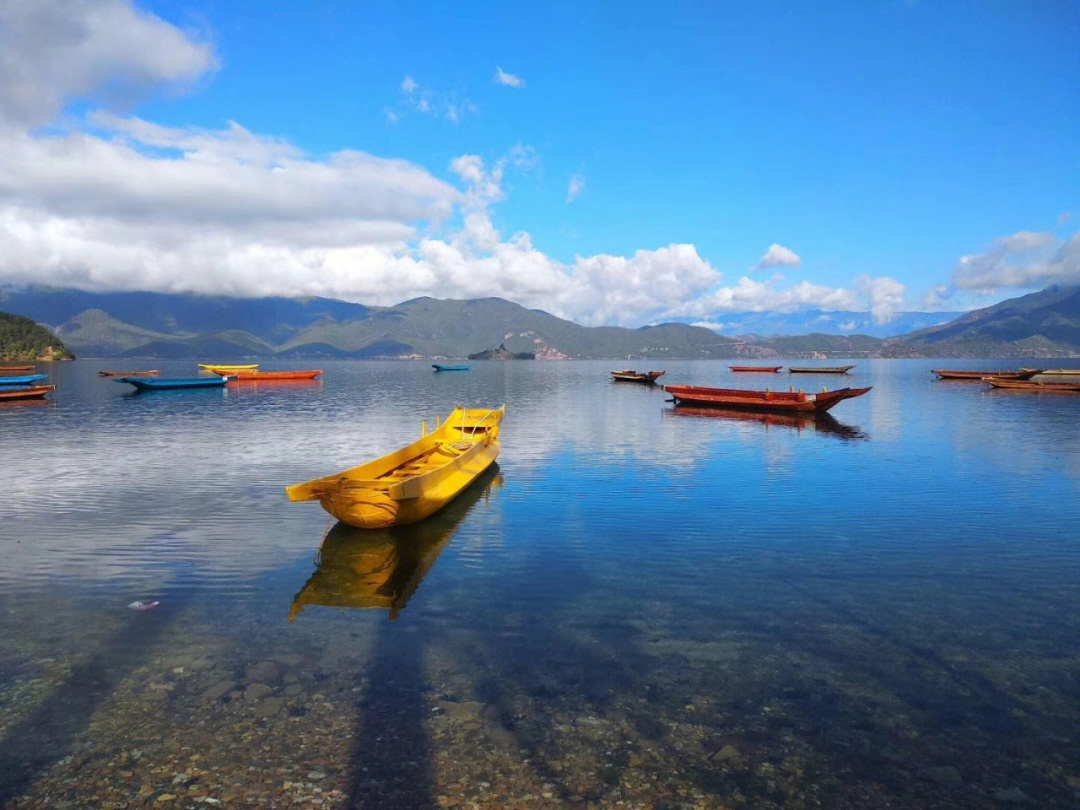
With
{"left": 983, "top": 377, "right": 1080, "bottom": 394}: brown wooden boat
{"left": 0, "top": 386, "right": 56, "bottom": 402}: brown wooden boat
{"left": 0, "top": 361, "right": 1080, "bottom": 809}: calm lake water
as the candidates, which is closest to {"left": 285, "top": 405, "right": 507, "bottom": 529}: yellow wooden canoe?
{"left": 0, "top": 361, "right": 1080, "bottom": 809}: calm lake water

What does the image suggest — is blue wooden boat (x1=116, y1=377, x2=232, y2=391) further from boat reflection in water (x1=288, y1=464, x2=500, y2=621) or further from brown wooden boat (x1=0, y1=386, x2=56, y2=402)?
boat reflection in water (x1=288, y1=464, x2=500, y2=621)

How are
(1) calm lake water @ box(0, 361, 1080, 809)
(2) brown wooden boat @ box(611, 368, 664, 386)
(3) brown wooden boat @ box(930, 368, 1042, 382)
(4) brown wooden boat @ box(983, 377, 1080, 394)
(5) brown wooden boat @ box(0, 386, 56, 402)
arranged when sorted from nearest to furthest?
(1) calm lake water @ box(0, 361, 1080, 809)
(5) brown wooden boat @ box(0, 386, 56, 402)
(4) brown wooden boat @ box(983, 377, 1080, 394)
(3) brown wooden boat @ box(930, 368, 1042, 382)
(2) brown wooden boat @ box(611, 368, 664, 386)

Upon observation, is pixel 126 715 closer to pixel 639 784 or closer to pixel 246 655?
pixel 246 655

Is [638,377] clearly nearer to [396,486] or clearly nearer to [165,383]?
[165,383]

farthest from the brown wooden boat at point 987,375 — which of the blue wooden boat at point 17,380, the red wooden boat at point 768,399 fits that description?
the blue wooden boat at point 17,380

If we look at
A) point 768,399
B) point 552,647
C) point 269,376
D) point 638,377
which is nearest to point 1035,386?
point 768,399

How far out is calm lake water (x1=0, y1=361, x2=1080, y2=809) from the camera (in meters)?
8.42

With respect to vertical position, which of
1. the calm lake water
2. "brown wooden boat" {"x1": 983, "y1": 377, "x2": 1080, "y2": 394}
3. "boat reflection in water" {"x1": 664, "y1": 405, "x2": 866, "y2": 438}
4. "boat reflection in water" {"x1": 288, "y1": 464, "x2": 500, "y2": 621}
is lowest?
"boat reflection in water" {"x1": 288, "y1": 464, "x2": 500, "y2": 621}

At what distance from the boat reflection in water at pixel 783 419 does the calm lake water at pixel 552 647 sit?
1910cm

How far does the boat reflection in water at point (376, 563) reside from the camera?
14.9 m

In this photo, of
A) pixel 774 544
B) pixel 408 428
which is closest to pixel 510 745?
pixel 774 544

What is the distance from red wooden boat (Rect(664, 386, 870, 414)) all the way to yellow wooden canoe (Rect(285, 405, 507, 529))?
38140mm

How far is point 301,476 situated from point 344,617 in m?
Result: 17.4

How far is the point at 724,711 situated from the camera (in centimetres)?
995
